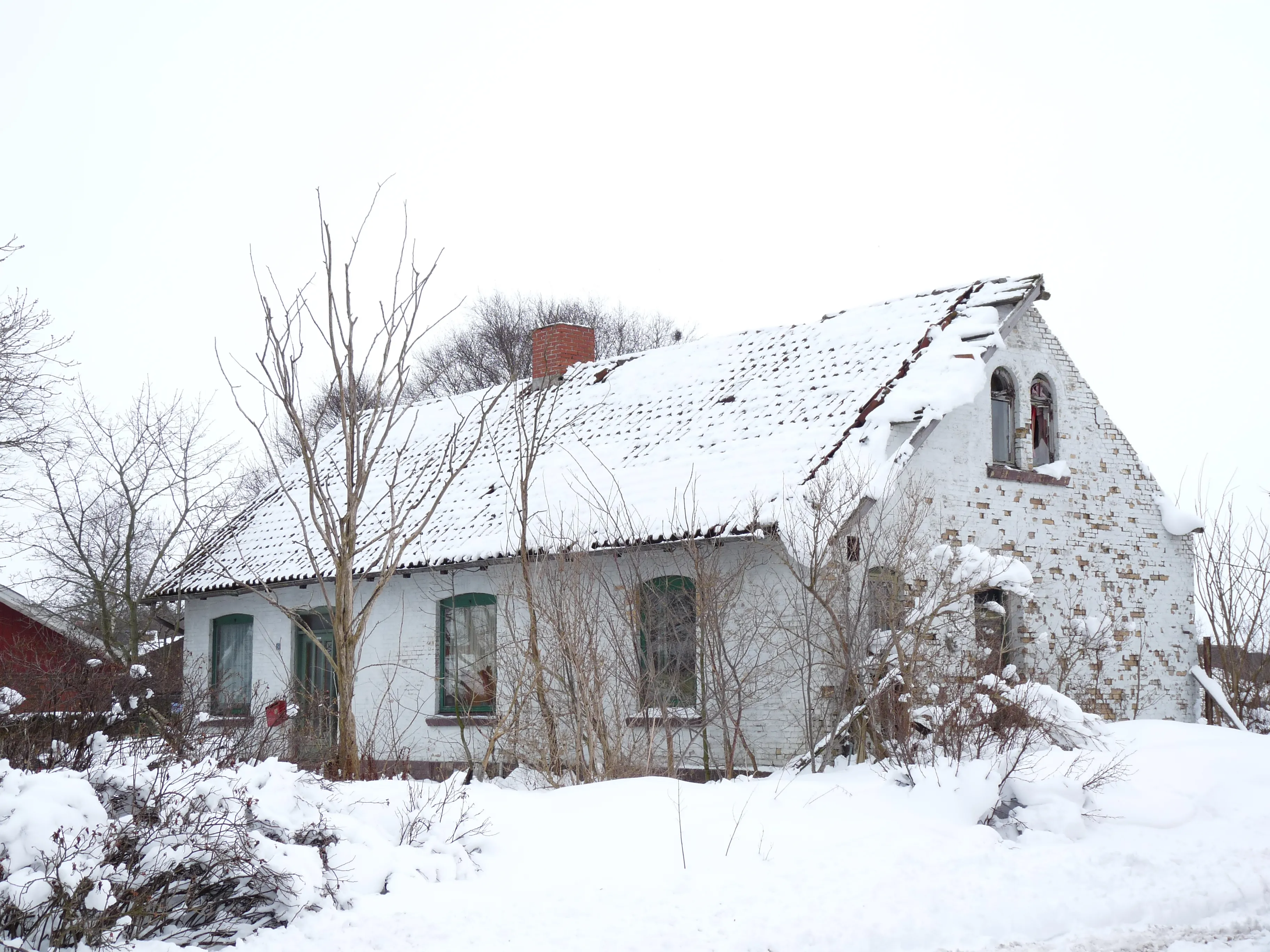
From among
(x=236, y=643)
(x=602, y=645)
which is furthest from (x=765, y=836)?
(x=236, y=643)

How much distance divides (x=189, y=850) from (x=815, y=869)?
3565 millimetres

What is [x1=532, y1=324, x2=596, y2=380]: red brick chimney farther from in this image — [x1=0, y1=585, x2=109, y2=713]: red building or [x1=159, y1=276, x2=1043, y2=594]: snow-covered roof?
[x1=0, y1=585, x2=109, y2=713]: red building

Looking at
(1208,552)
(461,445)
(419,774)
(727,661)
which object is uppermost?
(461,445)

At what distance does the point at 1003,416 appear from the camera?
14828 mm

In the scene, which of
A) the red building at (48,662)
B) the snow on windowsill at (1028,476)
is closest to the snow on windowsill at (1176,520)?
the snow on windowsill at (1028,476)

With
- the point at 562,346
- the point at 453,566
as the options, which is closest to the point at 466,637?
the point at 453,566

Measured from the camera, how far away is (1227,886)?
7.64 m

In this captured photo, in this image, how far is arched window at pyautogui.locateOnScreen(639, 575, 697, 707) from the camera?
1067 cm

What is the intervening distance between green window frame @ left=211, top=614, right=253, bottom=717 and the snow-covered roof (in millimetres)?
834

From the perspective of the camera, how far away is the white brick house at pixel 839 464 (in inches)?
505

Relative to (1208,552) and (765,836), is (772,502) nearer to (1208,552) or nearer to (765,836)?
(765,836)

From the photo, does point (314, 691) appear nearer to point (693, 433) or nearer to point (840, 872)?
point (693, 433)

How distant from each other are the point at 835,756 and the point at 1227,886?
11.8 ft

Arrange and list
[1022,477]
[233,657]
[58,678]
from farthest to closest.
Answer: [233,657], [1022,477], [58,678]
